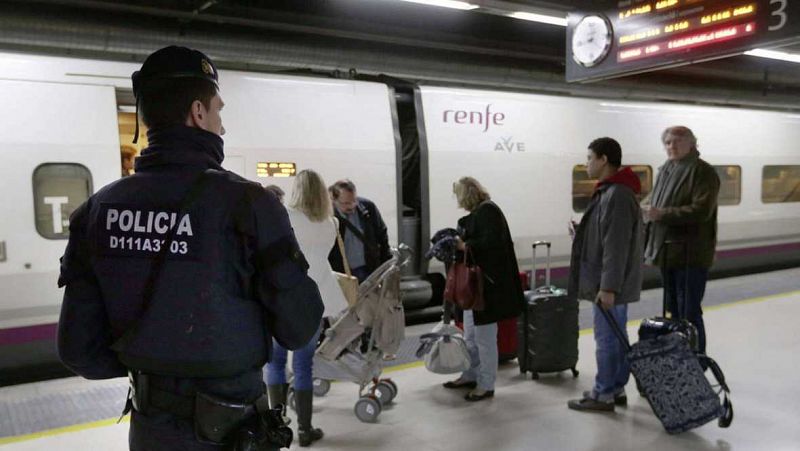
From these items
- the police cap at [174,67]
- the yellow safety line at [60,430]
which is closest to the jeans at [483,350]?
the yellow safety line at [60,430]

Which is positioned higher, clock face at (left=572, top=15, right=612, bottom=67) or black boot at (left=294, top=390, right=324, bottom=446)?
clock face at (left=572, top=15, right=612, bottom=67)

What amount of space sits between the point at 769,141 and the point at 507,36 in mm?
4287

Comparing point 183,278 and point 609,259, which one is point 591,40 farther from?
point 183,278

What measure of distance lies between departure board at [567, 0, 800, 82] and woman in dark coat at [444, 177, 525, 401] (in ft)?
6.93

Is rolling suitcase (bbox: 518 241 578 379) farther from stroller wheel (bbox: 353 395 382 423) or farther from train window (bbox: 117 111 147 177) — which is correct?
train window (bbox: 117 111 147 177)

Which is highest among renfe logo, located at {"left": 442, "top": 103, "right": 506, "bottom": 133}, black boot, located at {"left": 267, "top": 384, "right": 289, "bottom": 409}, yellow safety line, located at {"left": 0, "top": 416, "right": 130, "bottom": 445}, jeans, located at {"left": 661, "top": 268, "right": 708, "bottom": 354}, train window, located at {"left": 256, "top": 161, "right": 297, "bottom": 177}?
renfe logo, located at {"left": 442, "top": 103, "right": 506, "bottom": 133}

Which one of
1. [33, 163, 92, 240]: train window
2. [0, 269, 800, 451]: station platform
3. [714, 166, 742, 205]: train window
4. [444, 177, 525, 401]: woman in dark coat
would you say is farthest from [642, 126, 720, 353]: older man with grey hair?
[714, 166, 742, 205]: train window

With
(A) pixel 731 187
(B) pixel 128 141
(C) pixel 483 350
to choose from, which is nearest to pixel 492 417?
(C) pixel 483 350

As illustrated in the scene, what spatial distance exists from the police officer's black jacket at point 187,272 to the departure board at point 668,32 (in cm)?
437

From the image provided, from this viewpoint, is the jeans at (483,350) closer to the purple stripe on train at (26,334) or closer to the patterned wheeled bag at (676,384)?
the patterned wheeled bag at (676,384)

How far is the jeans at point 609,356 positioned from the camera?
170 inches

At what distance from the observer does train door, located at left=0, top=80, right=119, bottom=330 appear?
4957mm

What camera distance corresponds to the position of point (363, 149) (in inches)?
252

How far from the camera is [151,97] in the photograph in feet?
5.87
